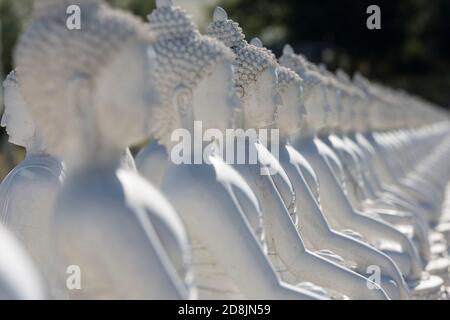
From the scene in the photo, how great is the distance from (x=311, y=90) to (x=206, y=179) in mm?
3607

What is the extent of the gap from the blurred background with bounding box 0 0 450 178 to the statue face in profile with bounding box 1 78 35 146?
30.2 metres

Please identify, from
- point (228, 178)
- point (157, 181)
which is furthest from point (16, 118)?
point (228, 178)

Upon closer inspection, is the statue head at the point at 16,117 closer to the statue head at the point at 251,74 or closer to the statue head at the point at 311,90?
the statue head at the point at 251,74

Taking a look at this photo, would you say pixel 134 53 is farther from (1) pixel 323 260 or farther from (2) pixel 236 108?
(1) pixel 323 260

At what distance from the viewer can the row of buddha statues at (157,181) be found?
139 inches

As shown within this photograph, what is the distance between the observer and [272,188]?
5.33 metres

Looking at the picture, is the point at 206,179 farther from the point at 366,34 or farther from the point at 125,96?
the point at 366,34

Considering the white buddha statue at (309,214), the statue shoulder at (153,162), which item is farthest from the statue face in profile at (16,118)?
the white buddha statue at (309,214)

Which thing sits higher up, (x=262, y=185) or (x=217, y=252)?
(x=262, y=185)

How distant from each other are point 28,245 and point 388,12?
36.9 m

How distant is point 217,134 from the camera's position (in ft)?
15.7

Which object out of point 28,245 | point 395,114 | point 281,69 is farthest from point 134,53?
point 395,114

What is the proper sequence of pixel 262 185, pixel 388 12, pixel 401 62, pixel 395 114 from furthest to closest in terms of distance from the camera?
pixel 401 62 < pixel 388 12 < pixel 395 114 < pixel 262 185

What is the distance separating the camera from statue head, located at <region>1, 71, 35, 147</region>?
18.0 feet
